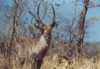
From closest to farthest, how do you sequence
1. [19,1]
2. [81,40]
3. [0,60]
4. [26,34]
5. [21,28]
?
[0,60] < [26,34] < [21,28] < [19,1] < [81,40]

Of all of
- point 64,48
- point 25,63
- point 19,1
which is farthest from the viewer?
point 64,48

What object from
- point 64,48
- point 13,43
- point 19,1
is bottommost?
point 64,48

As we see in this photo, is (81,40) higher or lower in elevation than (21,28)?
lower

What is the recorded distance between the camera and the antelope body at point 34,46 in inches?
403

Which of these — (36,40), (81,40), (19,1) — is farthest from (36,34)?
(81,40)

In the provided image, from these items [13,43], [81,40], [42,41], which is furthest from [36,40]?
[81,40]

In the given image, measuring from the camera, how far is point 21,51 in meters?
10.7

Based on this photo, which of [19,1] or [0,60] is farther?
[19,1]

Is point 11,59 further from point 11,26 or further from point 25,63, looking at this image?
point 11,26

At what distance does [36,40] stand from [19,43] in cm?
72

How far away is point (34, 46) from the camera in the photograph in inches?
417

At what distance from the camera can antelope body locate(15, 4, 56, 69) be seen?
10234 mm

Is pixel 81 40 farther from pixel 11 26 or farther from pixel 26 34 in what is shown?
pixel 26 34

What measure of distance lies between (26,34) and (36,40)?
52 centimetres
